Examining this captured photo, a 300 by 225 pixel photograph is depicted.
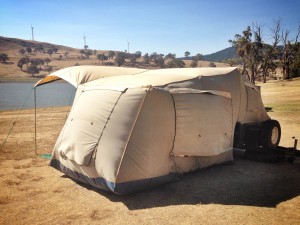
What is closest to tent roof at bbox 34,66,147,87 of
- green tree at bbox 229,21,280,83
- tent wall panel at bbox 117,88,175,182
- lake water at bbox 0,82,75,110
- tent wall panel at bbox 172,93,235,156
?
tent wall panel at bbox 117,88,175,182

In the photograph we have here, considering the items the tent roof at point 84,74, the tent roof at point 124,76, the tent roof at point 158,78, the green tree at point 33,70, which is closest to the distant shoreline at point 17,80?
the green tree at point 33,70

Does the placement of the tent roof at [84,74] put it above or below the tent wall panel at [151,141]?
above

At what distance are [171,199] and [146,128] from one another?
1676 millimetres

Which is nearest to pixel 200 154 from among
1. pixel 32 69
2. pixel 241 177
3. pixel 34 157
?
pixel 241 177

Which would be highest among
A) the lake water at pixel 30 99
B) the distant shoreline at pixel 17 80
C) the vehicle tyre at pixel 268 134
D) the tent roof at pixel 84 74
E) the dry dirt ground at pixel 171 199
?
the tent roof at pixel 84 74

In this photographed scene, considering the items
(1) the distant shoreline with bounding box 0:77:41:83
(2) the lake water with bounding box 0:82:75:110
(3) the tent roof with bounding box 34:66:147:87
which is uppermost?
(3) the tent roof with bounding box 34:66:147:87

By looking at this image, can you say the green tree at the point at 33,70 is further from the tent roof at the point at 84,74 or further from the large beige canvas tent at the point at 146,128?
the large beige canvas tent at the point at 146,128

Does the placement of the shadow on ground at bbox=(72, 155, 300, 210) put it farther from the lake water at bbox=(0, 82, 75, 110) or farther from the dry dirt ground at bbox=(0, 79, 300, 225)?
the lake water at bbox=(0, 82, 75, 110)

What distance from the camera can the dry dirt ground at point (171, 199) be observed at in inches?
227

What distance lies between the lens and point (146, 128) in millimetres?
6934

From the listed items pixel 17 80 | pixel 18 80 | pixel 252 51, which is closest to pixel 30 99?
pixel 252 51

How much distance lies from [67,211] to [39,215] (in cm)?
54

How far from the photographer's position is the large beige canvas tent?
6.78 meters

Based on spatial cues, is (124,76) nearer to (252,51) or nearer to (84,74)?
(84,74)
